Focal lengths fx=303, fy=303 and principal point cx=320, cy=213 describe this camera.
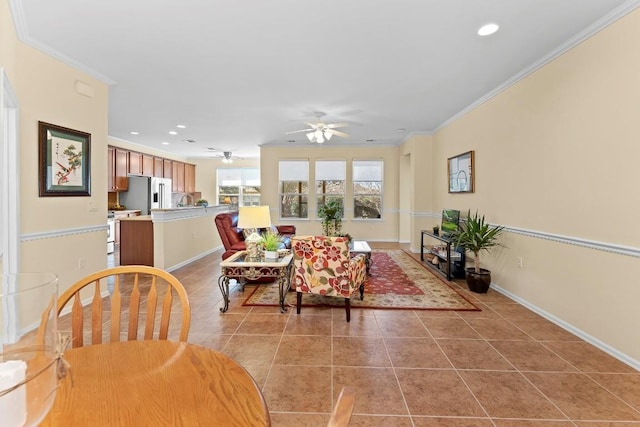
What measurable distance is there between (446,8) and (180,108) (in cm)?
408


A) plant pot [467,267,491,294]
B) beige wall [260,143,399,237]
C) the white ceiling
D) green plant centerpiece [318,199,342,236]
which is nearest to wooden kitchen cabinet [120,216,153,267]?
the white ceiling

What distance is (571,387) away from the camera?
200 cm

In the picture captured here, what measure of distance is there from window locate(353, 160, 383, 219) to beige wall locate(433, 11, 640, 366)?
4.01 metres

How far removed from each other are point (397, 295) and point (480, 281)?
106 centimetres

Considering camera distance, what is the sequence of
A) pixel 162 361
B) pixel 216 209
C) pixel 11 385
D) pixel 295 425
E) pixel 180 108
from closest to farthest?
pixel 11 385
pixel 162 361
pixel 295 425
pixel 180 108
pixel 216 209

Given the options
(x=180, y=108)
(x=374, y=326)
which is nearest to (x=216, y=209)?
(x=180, y=108)

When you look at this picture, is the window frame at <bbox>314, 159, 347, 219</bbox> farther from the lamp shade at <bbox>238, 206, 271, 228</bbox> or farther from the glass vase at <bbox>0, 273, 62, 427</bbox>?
the glass vase at <bbox>0, 273, 62, 427</bbox>

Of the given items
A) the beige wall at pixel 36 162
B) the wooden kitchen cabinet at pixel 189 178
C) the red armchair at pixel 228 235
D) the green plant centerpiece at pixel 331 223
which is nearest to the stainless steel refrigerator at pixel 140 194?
the wooden kitchen cabinet at pixel 189 178

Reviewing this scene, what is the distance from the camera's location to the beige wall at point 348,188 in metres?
7.91

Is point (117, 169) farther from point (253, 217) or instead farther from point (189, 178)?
point (253, 217)

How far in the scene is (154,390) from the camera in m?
0.82

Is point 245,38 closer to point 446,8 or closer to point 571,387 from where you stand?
point 446,8

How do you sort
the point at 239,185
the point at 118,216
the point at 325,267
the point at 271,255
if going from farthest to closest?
the point at 239,185 < the point at 118,216 < the point at 271,255 < the point at 325,267

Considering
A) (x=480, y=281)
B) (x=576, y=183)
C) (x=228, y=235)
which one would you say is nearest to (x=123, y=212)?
(x=228, y=235)
